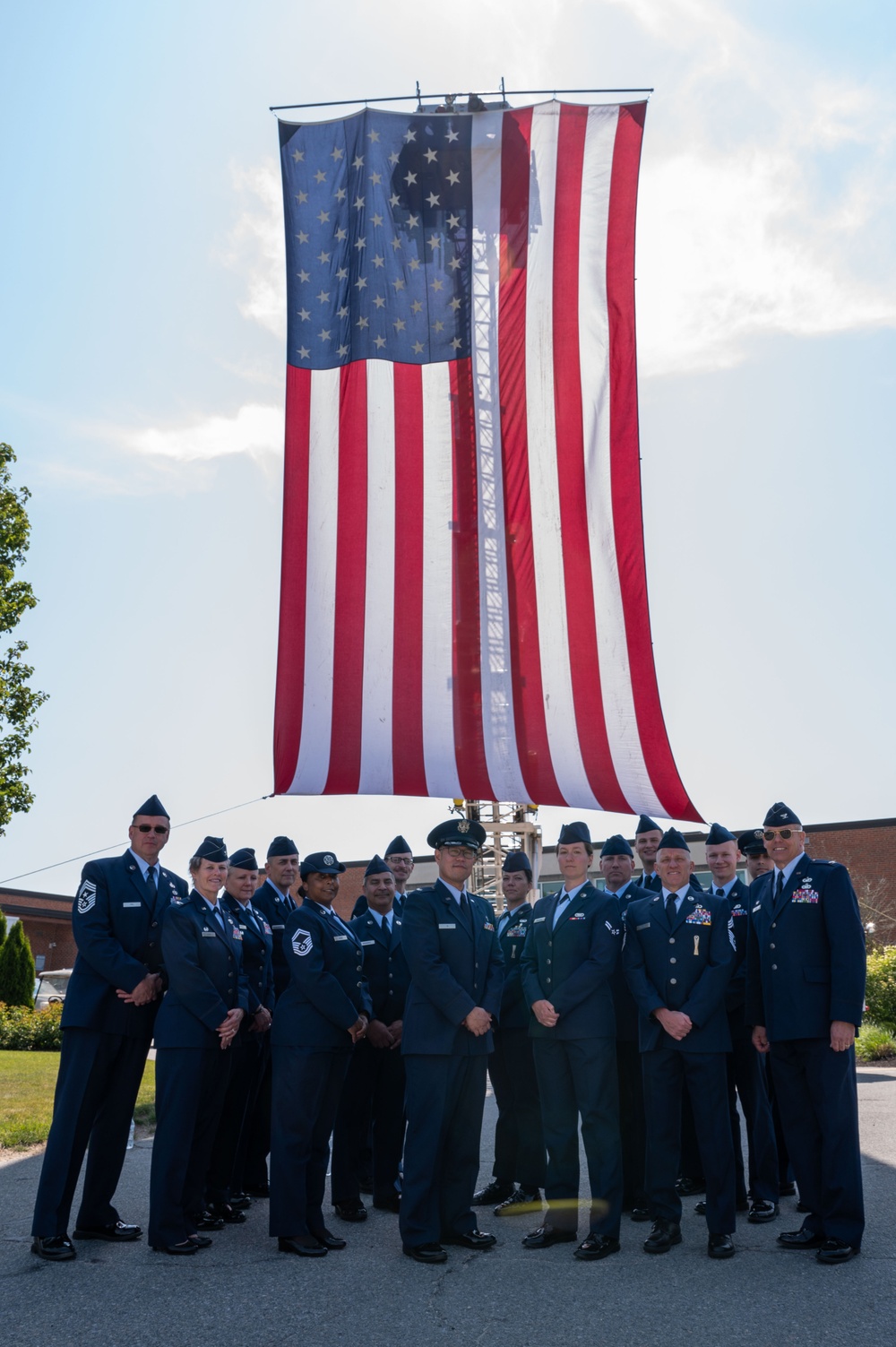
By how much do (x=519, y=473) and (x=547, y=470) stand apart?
9.9 inches

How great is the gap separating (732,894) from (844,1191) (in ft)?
7.22

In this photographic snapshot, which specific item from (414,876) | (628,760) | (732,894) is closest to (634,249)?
(628,760)

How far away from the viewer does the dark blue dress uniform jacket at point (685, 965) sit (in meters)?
5.44

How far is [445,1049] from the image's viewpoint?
541 centimetres

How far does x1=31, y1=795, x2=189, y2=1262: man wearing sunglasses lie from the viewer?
17.3 feet

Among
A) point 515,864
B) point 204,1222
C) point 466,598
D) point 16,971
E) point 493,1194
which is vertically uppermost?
point 466,598

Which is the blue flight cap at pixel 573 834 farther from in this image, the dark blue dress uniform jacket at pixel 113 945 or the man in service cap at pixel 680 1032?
the dark blue dress uniform jacket at pixel 113 945

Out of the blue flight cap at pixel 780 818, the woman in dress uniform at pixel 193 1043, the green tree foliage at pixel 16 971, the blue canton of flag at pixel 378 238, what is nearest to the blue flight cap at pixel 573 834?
the blue flight cap at pixel 780 818

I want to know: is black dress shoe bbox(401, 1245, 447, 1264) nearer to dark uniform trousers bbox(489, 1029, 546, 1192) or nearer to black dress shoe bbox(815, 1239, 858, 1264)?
dark uniform trousers bbox(489, 1029, 546, 1192)

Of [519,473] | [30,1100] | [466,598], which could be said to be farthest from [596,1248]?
[30,1100]

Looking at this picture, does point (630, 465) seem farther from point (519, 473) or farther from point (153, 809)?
point (153, 809)

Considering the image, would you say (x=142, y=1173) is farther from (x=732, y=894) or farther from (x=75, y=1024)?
(x=732, y=894)

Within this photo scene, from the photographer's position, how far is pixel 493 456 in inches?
372

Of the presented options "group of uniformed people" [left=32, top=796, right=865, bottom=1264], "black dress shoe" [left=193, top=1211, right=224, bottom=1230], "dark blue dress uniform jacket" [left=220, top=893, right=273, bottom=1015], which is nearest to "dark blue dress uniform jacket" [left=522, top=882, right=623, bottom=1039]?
"group of uniformed people" [left=32, top=796, right=865, bottom=1264]
